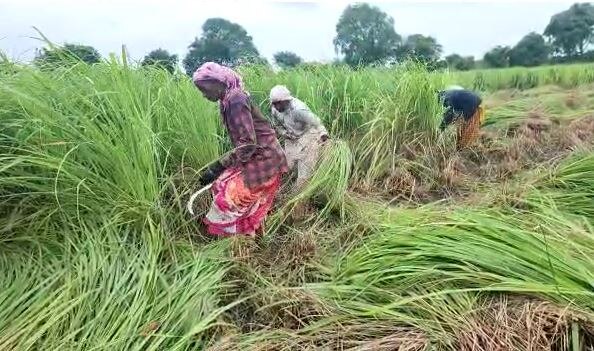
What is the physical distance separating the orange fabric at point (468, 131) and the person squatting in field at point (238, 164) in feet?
7.39

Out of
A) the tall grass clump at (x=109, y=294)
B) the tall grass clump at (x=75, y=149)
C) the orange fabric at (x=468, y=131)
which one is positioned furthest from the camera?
the orange fabric at (x=468, y=131)

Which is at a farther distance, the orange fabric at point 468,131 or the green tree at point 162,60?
the orange fabric at point 468,131

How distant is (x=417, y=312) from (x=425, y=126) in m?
2.59

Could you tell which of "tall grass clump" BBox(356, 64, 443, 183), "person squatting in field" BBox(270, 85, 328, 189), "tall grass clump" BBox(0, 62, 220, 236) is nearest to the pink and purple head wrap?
"tall grass clump" BBox(0, 62, 220, 236)


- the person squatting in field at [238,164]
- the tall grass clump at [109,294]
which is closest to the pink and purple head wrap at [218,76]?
the person squatting in field at [238,164]

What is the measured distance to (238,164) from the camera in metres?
2.78

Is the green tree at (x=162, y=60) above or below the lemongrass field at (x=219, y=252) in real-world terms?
above

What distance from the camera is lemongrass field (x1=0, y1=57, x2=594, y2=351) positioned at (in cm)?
192

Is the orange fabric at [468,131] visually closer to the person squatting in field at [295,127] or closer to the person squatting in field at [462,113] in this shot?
the person squatting in field at [462,113]

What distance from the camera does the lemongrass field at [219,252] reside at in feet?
6.29

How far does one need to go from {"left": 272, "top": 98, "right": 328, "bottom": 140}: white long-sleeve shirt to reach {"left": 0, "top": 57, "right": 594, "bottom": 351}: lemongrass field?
0.49 metres

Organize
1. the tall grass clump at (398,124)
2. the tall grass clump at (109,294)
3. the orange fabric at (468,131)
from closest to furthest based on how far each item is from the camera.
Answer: the tall grass clump at (109,294) < the tall grass clump at (398,124) < the orange fabric at (468,131)

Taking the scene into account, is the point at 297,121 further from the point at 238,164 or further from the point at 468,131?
the point at 468,131

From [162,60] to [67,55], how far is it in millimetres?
1099
